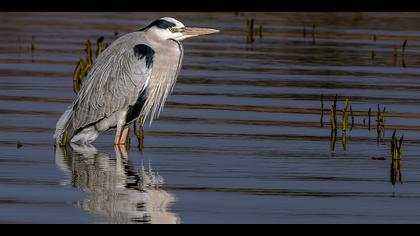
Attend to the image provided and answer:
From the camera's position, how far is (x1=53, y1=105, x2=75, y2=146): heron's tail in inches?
516

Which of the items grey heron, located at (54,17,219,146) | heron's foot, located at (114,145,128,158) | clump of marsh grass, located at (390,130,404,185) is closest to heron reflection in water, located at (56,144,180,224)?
heron's foot, located at (114,145,128,158)

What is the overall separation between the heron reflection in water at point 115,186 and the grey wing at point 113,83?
55 centimetres

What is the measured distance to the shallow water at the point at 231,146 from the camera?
9.80 m

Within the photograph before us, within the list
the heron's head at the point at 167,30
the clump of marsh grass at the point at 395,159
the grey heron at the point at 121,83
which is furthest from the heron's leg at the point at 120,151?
the clump of marsh grass at the point at 395,159

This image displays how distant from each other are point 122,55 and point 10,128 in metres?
1.46

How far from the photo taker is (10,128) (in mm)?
13992

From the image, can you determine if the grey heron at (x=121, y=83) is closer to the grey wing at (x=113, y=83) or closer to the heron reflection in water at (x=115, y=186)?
the grey wing at (x=113, y=83)

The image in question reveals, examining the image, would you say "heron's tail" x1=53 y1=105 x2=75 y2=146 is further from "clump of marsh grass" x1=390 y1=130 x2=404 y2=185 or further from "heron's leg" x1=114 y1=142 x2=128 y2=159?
"clump of marsh grass" x1=390 y1=130 x2=404 y2=185

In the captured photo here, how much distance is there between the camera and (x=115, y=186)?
1068 centimetres

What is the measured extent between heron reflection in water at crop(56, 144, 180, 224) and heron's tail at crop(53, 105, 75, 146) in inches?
4.4

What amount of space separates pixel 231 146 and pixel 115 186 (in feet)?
8.34
